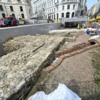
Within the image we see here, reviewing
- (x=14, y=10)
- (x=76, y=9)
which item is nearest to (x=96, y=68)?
(x=14, y=10)

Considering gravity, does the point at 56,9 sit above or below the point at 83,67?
above

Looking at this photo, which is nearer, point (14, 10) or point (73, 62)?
point (73, 62)

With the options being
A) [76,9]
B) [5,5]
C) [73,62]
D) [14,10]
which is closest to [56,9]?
[76,9]

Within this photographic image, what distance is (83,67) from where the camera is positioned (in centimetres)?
355

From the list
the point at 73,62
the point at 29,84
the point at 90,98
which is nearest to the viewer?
the point at 90,98

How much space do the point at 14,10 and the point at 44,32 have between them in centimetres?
2167

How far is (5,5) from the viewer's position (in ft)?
87.3

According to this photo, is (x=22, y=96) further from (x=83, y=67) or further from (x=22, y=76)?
(x=83, y=67)

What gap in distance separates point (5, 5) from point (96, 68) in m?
31.4

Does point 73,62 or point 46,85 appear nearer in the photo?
point 46,85

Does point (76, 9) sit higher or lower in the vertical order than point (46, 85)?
higher

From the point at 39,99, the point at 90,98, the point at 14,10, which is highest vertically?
the point at 14,10

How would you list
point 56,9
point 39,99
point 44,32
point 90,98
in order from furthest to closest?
point 56,9
point 44,32
point 90,98
point 39,99

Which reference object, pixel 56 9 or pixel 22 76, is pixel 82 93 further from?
pixel 56 9
